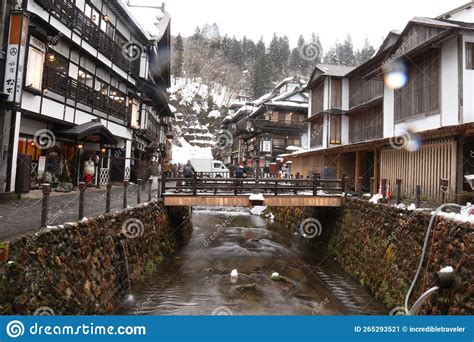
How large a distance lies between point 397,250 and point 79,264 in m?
10.6

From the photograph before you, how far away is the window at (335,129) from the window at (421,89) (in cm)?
1163

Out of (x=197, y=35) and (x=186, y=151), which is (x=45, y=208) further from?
(x=197, y=35)

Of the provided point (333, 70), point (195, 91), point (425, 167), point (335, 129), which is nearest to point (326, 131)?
point (335, 129)

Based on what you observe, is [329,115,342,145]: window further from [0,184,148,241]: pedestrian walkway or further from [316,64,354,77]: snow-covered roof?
[0,184,148,241]: pedestrian walkway

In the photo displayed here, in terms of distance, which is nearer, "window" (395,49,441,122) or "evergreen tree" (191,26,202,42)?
"window" (395,49,441,122)

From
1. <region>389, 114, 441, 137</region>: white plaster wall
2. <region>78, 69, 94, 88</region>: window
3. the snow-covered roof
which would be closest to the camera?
<region>389, 114, 441, 137</region>: white plaster wall

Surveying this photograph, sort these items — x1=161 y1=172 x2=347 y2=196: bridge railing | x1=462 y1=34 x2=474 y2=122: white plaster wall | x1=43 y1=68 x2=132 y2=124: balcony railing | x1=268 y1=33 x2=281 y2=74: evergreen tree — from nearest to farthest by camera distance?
1. x1=462 y1=34 x2=474 y2=122: white plaster wall
2. x1=43 y1=68 x2=132 y2=124: balcony railing
3. x1=161 y1=172 x2=347 y2=196: bridge railing
4. x1=268 y1=33 x2=281 y2=74: evergreen tree

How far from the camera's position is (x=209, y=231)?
2622 cm

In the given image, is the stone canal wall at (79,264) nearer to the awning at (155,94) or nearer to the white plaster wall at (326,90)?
the awning at (155,94)

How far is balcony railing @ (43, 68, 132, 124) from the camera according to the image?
1586 cm

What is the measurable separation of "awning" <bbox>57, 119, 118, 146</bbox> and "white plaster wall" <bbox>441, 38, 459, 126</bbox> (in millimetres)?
18652

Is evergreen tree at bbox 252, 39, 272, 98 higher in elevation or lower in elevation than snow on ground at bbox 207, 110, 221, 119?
higher

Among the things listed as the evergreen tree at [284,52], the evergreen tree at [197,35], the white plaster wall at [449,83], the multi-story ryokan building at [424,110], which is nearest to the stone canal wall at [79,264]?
the multi-story ryokan building at [424,110]

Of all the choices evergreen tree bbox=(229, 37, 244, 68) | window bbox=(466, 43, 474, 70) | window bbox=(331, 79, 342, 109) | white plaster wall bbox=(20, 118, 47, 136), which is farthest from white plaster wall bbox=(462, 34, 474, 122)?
evergreen tree bbox=(229, 37, 244, 68)
